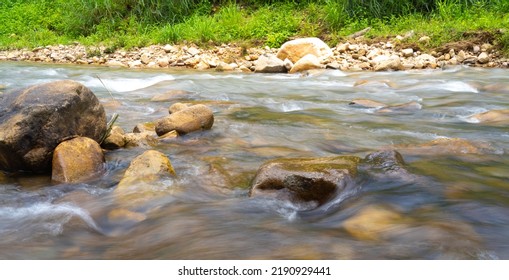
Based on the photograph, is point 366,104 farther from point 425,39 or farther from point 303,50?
point 425,39

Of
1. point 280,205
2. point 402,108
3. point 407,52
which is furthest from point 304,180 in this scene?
point 407,52

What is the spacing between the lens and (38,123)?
299cm

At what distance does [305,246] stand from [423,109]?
355cm

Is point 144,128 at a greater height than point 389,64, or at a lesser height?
greater

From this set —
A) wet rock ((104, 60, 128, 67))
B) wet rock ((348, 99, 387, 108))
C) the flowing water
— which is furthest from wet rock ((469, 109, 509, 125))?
wet rock ((104, 60, 128, 67))

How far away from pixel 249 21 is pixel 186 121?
342 inches

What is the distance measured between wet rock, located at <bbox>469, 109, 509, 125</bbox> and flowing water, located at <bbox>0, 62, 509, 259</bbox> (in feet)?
0.43

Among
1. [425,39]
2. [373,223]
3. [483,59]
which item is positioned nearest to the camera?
[373,223]

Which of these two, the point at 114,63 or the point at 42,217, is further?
the point at 114,63

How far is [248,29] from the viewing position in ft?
38.4

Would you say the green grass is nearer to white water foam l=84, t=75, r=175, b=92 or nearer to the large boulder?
white water foam l=84, t=75, r=175, b=92

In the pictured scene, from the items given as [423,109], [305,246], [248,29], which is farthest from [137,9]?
[305,246]

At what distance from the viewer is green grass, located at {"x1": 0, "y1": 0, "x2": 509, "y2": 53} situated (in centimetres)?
991
